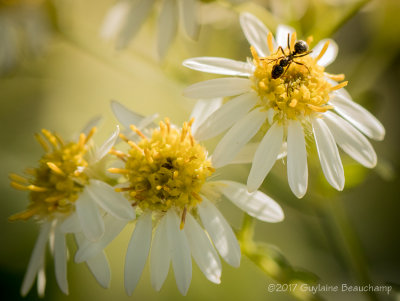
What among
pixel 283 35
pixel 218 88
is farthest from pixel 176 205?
pixel 283 35

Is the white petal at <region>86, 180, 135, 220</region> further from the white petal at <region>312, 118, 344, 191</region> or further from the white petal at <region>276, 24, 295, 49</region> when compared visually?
the white petal at <region>276, 24, 295, 49</region>

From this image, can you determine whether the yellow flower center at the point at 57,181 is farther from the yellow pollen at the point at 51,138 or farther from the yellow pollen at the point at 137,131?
the yellow pollen at the point at 137,131

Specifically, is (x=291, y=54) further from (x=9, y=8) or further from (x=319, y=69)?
(x=9, y=8)

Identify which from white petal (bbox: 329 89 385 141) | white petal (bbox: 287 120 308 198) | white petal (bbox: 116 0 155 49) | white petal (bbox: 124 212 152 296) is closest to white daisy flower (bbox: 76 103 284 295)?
white petal (bbox: 124 212 152 296)

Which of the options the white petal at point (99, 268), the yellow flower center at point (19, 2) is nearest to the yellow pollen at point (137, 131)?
the white petal at point (99, 268)

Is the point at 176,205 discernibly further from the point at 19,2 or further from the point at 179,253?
the point at 19,2

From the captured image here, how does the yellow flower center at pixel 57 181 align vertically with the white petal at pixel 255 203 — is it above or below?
below

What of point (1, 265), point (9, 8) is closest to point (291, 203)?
point (1, 265)
